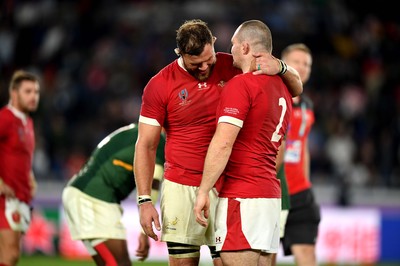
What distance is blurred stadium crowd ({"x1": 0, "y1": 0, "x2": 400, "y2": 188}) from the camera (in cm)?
1586

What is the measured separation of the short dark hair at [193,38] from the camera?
6.26 metres

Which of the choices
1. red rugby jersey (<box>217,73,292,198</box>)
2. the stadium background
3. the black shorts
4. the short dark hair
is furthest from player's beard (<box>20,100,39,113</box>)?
the stadium background

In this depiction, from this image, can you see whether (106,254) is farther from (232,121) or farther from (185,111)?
(232,121)

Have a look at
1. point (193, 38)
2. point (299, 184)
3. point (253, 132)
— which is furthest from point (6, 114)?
point (253, 132)

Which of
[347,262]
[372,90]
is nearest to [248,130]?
[347,262]

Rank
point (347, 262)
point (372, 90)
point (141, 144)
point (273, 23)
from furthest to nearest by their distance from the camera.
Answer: point (273, 23)
point (372, 90)
point (347, 262)
point (141, 144)

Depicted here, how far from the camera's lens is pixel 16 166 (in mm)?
9234

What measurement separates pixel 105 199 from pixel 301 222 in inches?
84.4

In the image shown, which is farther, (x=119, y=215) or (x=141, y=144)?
(x=119, y=215)

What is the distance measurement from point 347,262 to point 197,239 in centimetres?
762

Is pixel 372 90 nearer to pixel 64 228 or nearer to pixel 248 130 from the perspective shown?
pixel 64 228

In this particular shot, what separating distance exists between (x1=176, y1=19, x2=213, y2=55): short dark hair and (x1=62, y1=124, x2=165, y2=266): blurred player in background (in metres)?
1.63

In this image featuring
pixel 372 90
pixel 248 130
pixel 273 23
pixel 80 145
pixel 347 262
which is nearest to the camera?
pixel 248 130

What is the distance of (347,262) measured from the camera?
13.7 meters
